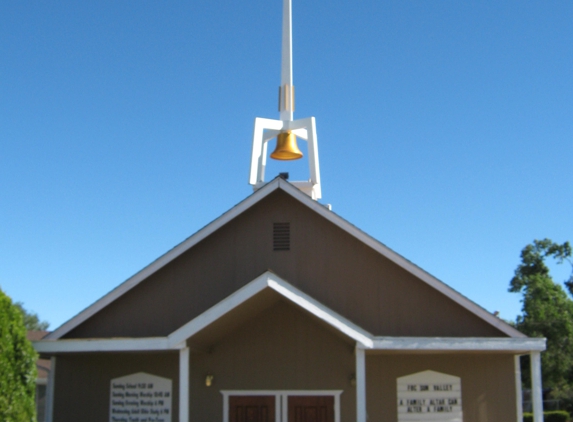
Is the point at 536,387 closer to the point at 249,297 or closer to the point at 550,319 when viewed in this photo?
the point at 249,297

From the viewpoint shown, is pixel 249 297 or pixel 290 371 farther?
pixel 290 371

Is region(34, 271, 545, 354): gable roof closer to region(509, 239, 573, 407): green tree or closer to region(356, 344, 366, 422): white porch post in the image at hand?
region(356, 344, 366, 422): white porch post

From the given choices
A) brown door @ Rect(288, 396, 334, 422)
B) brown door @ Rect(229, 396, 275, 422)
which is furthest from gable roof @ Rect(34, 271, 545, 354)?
brown door @ Rect(288, 396, 334, 422)

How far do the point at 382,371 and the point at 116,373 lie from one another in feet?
16.0

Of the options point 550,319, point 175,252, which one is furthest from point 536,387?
point 550,319

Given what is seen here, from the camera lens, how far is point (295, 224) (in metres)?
14.5

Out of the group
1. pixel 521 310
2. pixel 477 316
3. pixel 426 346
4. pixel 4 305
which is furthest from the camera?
pixel 521 310

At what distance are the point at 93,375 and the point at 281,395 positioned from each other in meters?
3.52

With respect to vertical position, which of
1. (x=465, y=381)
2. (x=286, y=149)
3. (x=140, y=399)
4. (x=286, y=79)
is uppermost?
(x=286, y=79)

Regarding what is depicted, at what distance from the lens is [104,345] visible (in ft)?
41.4

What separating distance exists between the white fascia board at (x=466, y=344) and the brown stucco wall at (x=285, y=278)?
4.05ft

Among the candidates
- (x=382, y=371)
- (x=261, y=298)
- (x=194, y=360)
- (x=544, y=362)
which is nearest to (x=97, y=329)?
(x=194, y=360)

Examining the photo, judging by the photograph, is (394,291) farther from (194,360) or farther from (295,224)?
(194,360)

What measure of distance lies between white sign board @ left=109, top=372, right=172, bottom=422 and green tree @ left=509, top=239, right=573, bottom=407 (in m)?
27.3
